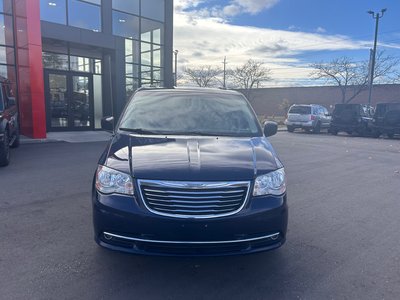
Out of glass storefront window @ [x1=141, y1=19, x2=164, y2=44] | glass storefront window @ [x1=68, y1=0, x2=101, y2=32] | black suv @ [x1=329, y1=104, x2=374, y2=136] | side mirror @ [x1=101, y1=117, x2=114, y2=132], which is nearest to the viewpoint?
side mirror @ [x1=101, y1=117, x2=114, y2=132]

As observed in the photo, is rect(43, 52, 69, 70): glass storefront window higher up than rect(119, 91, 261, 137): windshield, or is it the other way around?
rect(43, 52, 69, 70): glass storefront window

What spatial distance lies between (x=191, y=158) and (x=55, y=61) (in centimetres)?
1552

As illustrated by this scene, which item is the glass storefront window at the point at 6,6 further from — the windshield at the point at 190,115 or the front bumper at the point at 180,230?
the front bumper at the point at 180,230

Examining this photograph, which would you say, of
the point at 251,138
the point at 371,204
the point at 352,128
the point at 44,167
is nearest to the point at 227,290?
the point at 251,138

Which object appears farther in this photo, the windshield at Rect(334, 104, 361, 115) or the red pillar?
the windshield at Rect(334, 104, 361, 115)

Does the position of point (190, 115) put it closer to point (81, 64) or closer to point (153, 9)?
point (81, 64)

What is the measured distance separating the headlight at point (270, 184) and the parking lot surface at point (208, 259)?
2.74ft

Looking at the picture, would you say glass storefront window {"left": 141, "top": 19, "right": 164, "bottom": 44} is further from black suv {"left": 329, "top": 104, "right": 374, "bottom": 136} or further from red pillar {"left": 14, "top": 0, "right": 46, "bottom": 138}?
black suv {"left": 329, "top": 104, "right": 374, "bottom": 136}

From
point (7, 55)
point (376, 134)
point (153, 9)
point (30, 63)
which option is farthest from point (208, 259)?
point (376, 134)

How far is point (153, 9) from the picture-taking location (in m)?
19.7

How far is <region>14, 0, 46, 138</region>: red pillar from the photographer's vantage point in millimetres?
13414

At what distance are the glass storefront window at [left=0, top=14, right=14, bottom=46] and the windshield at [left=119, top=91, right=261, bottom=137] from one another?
12.0m

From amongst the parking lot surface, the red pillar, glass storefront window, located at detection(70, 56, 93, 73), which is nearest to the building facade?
glass storefront window, located at detection(70, 56, 93, 73)

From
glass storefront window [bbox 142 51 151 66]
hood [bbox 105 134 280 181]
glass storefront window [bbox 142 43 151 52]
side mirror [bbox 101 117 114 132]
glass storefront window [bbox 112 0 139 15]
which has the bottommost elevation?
hood [bbox 105 134 280 181]
